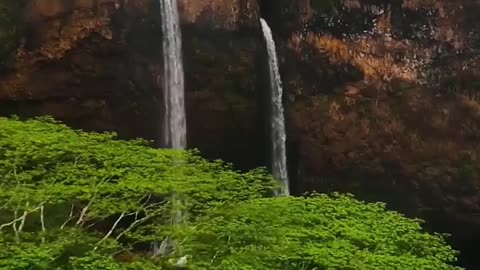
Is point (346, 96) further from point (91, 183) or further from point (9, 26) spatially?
point (91, 183)

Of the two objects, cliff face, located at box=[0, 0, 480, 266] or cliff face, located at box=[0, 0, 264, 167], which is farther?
cliff face, located at box=[0, 0, 480, 266]

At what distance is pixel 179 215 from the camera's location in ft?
25.8

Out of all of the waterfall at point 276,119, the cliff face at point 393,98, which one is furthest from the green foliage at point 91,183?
the cliff face at point 393,98

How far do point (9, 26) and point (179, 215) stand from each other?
715 centimetres

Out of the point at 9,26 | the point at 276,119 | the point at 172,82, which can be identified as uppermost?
the point at 9,26

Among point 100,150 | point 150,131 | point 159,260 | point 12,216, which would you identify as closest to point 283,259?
point 159,260

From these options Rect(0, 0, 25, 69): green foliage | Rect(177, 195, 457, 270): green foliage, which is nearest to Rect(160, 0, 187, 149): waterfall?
Rect(0, 0, 25, 69): green foliage

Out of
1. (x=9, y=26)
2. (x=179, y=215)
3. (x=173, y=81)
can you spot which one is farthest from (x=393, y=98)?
(x=179, y=215)

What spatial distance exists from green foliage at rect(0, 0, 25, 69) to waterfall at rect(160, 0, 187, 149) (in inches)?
107

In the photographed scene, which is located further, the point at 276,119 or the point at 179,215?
the point at 276,119

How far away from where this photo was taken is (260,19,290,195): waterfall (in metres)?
14.6

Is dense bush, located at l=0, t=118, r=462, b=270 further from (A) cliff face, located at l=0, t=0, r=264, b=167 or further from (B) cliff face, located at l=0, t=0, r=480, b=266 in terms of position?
(B) cliff face, located at l=0, t=0, r=480, b=266

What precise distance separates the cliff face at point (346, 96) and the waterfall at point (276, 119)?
0.18 meters

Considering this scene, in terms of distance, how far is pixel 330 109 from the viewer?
14.9m
